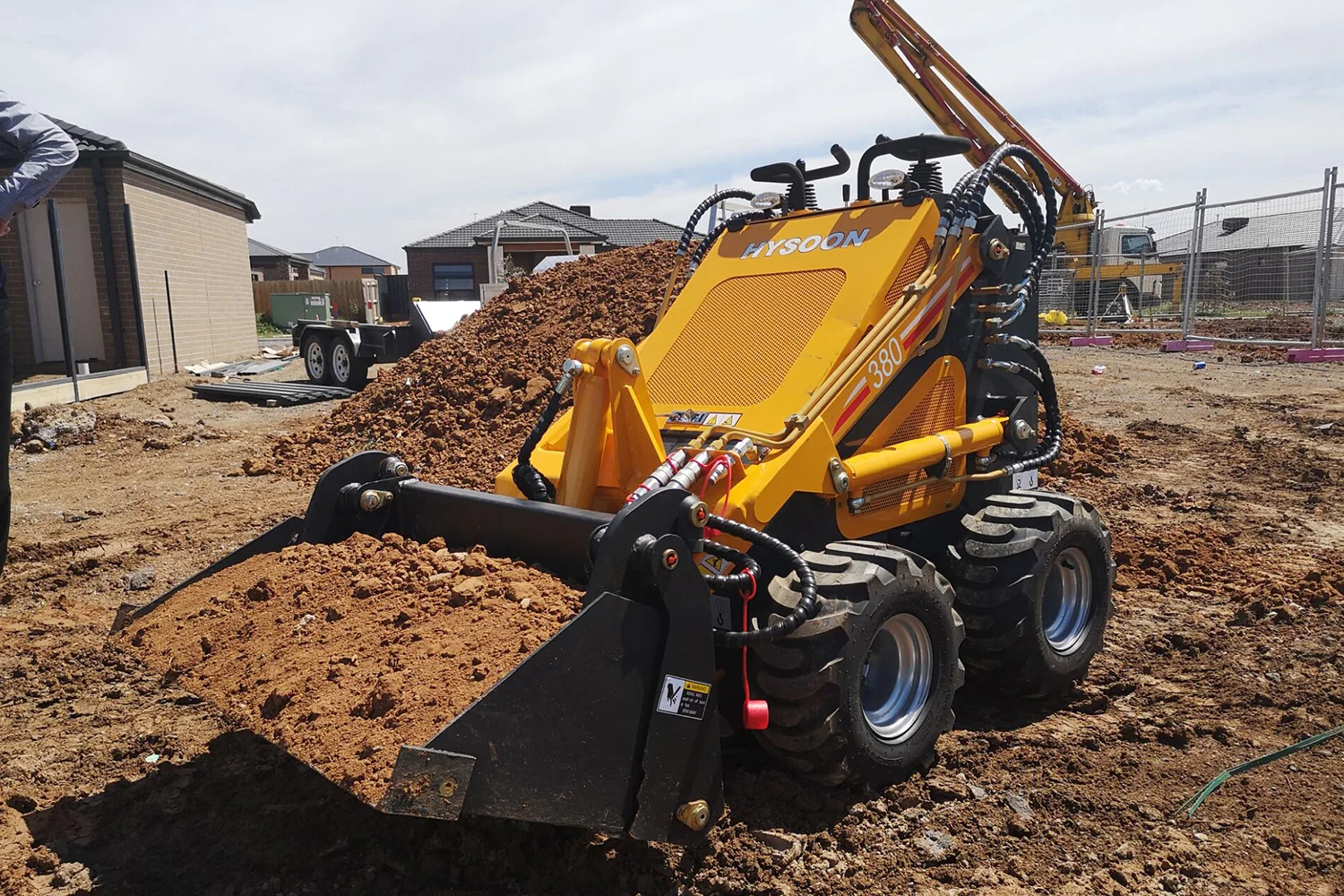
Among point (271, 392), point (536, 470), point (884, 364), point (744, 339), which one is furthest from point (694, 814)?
point (271, 392)

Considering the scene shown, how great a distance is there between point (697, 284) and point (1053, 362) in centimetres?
1135

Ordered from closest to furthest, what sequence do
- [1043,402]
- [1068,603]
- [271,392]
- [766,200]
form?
Result: [1068,603]
[1043,402]
[766,200]
[271,392]

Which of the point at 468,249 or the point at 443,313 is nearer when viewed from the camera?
the point at 443,313

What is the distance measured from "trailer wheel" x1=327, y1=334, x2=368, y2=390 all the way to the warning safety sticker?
1298cm

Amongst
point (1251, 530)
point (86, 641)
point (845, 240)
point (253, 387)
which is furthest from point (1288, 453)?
point (253, 387)

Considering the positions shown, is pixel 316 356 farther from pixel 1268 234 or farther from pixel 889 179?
pixel 1268 234

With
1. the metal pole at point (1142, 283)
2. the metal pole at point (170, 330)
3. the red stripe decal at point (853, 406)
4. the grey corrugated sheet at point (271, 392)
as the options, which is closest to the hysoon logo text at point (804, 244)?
the red stripe decal at point (853, 406)

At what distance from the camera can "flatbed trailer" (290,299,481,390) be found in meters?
14.1

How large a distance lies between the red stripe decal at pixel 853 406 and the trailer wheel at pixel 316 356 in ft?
42.9

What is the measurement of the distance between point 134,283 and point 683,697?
16663 millimetres

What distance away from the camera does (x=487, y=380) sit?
9727 mm

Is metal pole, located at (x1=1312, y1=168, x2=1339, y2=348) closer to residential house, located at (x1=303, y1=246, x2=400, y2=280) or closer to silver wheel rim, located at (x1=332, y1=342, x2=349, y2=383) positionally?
silver wheel rim, located at (x1=332, y1=342, x2=349, y2=383)

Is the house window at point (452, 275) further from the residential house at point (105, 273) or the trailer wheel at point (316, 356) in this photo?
the trailer wheel at point (316, 356)

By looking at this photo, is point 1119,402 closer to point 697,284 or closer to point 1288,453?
point 1288,453
